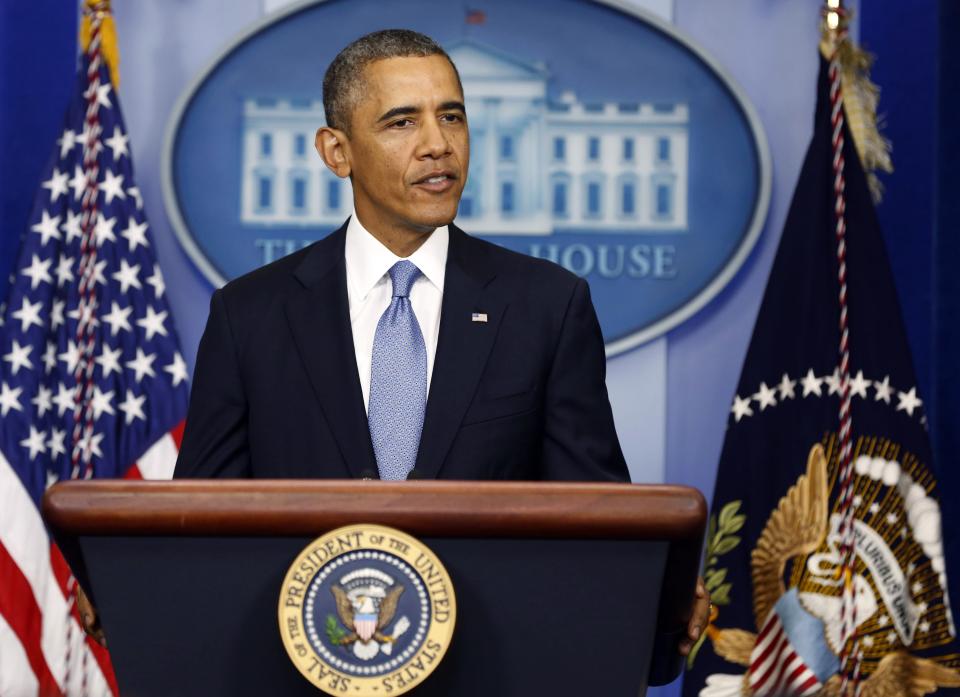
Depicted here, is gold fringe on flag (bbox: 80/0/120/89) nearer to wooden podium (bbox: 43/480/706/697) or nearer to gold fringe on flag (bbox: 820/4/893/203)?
gold fringe on flag (bbox: 820/4/893/203)

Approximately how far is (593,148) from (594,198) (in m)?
0.14

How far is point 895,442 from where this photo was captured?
345cm

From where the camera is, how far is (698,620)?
4.81 ft

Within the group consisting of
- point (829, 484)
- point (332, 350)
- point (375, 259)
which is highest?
point (375, 259)

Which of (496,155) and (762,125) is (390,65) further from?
(762,125)

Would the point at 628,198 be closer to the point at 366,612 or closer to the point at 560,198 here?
the point at 560,198

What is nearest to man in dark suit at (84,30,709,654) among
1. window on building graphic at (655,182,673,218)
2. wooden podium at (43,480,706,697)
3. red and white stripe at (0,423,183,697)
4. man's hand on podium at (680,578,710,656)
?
man's hand on podium at (680,578,710,656)

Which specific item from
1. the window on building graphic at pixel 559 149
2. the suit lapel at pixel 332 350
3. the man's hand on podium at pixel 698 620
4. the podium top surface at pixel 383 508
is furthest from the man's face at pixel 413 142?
the window on building graphic at pixel 559 149

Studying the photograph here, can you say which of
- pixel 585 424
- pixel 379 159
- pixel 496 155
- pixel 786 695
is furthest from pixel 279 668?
pixel 496 155

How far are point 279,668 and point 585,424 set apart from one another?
0.71 metres

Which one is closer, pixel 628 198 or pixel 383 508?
pixel 383 508

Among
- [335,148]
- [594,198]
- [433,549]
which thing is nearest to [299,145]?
[594,198]

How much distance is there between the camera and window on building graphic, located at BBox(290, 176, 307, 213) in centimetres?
376

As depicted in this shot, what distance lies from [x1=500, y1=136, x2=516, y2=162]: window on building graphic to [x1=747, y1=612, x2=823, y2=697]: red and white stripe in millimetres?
1357
